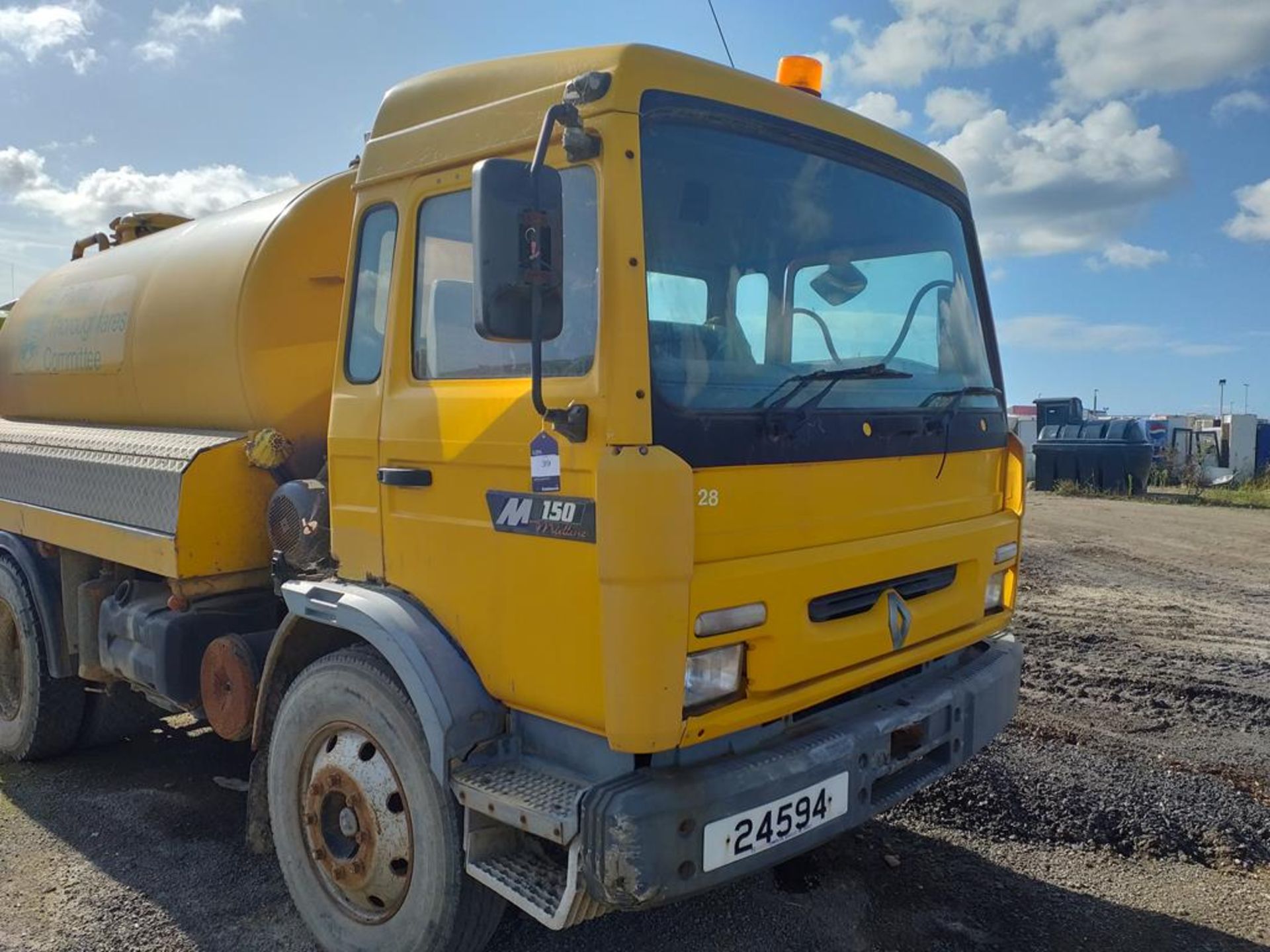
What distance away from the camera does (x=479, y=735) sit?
9.10 ft

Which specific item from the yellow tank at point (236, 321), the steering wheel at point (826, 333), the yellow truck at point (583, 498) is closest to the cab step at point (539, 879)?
the yellow truck at point (583, 498)

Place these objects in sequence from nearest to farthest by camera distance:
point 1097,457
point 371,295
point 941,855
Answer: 1. point 371,295
2. point 941,855
3. point 1097,457

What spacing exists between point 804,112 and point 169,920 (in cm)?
353

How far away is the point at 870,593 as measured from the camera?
305 centimetres

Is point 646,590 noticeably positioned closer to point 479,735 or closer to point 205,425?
point 479,735

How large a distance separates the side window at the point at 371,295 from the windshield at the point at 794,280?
1.05m

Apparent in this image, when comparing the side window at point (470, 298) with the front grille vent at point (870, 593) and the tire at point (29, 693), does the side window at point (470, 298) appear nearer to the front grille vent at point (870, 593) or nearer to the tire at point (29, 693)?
the front grille vent at point (870, 593)

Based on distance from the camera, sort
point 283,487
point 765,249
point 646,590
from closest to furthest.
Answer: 1. point 646,590
2. point 765,249
3. point 283,487

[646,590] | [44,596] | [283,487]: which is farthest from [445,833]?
[44,596]

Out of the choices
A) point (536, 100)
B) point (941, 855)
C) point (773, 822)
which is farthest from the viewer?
point (941, 855)

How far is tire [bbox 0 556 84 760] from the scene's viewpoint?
16.5 ft

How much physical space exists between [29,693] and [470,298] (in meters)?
3.75

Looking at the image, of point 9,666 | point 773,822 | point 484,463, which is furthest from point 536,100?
point 9,666

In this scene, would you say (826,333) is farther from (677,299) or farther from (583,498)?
(583,498)
